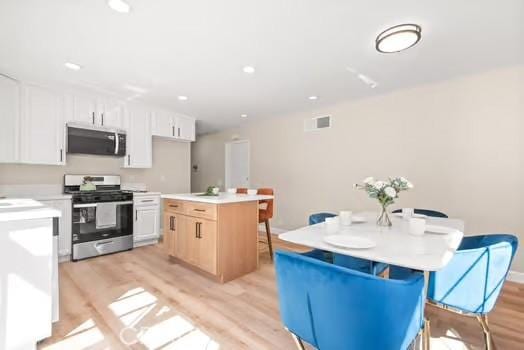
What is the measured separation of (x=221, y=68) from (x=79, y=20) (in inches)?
49.0

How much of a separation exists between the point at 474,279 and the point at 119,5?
2.74m

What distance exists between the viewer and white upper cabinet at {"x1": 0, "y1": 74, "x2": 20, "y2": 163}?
2.71 meters

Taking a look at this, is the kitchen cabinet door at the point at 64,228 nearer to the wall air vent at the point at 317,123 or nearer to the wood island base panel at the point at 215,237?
the wood island base panel at the point at 215,237

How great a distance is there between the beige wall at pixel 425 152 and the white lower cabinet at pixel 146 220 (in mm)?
2259

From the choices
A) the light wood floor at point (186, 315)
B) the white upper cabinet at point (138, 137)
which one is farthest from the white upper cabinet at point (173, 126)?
the light wood floor at point (186, 315)

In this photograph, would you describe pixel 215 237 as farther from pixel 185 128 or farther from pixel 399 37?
pixel 185 128

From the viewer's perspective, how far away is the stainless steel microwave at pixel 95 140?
3.36 m

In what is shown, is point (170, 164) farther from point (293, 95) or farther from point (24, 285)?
point (24, 285)

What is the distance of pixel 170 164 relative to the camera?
15.8ft

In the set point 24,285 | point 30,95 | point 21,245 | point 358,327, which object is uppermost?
point 30,95

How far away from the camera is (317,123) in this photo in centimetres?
430

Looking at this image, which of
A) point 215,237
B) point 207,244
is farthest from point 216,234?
point 207,244

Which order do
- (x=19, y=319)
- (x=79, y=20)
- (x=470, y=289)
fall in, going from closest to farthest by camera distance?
(x=470, y=289)
(x=19, y=319)
(x=79, y=20)

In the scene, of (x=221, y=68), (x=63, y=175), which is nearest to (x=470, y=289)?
(x=221, y=68)
